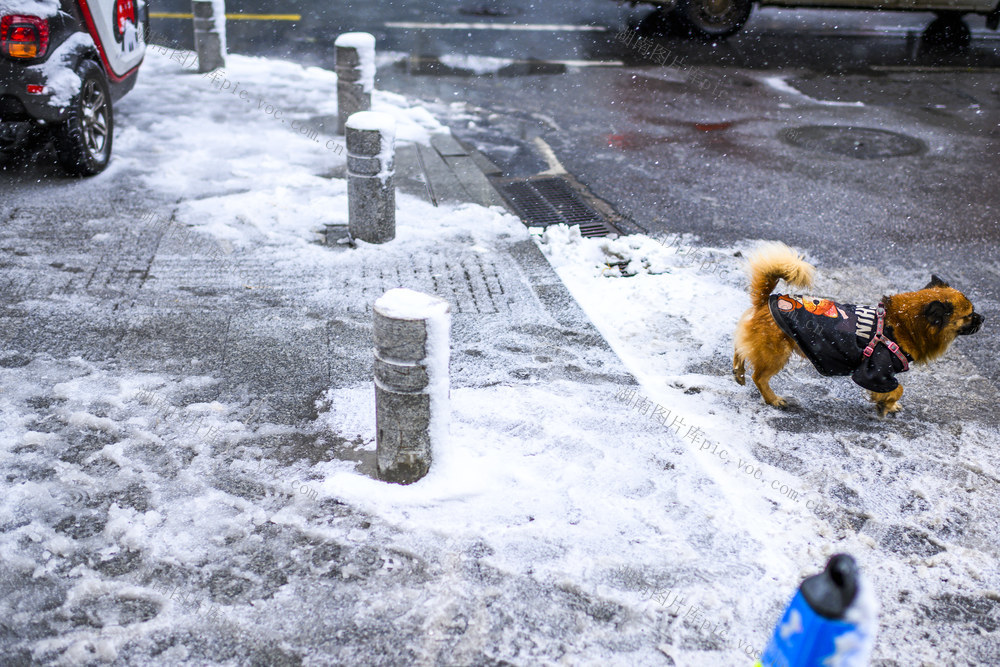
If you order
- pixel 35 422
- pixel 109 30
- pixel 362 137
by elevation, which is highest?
pixel 109 30

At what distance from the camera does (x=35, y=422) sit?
382 cm

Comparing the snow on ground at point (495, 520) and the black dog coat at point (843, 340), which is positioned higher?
the black dog coat at point (843, 340)

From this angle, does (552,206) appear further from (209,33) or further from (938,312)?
(209,33)

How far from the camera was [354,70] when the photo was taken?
8.09m

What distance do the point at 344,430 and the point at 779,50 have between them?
12.5 metres

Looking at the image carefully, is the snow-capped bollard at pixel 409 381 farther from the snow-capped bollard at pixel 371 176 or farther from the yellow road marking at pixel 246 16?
the yellow road marking at pixel 246 16

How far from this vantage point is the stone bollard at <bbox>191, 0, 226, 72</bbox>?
406 inches

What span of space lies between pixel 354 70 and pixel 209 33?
3641 mm

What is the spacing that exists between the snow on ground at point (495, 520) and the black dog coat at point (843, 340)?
367mm

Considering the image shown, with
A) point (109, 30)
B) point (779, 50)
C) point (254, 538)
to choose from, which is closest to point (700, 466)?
point (254, 538)

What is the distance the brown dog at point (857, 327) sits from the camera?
3.98 metres

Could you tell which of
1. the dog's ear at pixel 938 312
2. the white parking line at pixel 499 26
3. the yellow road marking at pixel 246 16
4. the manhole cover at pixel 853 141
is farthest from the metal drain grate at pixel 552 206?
the yellow road marking at pixel 246 16

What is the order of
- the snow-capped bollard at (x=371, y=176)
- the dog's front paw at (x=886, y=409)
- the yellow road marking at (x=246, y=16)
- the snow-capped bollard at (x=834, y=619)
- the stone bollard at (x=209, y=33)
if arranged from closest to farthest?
the snow-capped bollard at (x=834, y=619), the dog's front paw at (x=886, y=409), the snow-capped bollard at (x=371, y=176), the stone bollard at (x=209, y=33), the yellow road marking at (x=246, y=16)

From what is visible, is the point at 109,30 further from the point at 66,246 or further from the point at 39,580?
the point at 39,580
